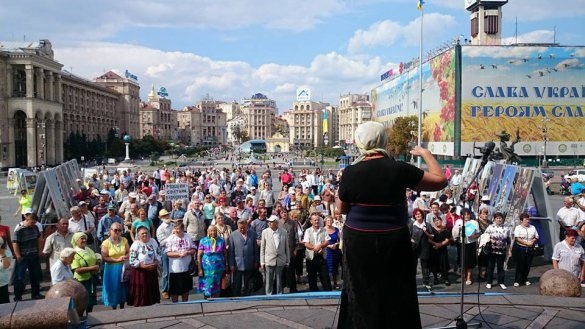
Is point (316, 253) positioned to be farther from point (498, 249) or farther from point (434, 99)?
point (434, 99)

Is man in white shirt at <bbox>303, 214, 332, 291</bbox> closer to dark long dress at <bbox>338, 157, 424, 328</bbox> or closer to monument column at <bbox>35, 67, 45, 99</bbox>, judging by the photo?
dark long dress at <bbox>338, 157, 424, 328</bbox>

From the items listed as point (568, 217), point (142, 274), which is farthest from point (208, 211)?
point (568, 217)

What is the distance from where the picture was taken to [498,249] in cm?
995

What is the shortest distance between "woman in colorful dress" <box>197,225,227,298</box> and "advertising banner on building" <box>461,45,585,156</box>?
51.9 meters

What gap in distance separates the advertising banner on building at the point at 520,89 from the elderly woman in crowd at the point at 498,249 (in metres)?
48.7

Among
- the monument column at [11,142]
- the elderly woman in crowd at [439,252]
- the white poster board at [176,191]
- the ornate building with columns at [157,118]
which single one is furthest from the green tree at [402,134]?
the ornate building with columns at [157,118]

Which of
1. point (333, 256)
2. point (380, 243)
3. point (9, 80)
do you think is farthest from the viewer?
point (9, 80)

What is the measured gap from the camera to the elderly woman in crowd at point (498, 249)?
996 centimetres

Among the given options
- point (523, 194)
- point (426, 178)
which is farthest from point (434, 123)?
point (426, 178)

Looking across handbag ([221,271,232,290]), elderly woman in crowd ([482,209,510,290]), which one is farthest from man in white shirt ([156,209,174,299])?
elderly woman in crowd ([482,209,510,290])

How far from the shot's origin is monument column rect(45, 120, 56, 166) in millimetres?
75938

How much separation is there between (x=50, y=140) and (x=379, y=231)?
8244 centimetres

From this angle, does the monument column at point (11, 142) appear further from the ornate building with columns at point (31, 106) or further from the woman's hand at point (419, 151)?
the woman's hand at point (419, 151)

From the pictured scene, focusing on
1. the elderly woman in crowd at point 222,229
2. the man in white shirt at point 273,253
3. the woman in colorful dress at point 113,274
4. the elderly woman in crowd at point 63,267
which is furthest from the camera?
the elderly woman in crowd at point 222,229
